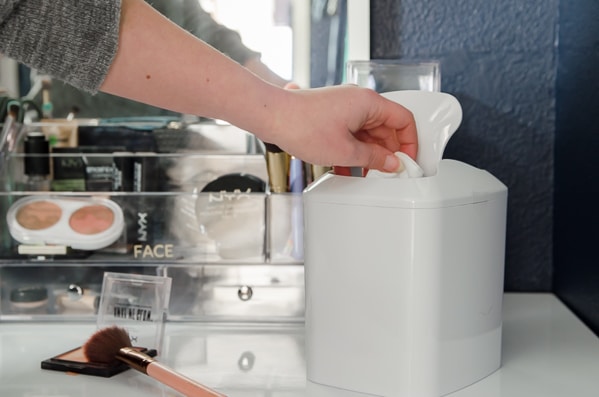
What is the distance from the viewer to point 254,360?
0.76 m

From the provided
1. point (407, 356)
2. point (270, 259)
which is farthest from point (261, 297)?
point (407, 356)

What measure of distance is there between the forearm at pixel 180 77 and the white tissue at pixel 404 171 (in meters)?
0.11

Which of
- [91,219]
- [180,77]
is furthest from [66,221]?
[180,77]

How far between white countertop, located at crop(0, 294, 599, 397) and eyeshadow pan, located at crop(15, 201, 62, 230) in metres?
0.12


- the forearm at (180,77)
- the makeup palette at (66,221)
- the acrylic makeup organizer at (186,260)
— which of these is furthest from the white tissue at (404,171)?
the makeup palette at (66,221)

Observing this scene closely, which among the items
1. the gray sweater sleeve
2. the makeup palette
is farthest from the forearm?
the makeup palette

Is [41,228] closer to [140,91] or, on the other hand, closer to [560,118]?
[140,91]

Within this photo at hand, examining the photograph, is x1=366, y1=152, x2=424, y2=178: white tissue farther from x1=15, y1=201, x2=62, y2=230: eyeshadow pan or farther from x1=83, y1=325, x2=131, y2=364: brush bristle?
x1=15, y1=201, x2=62, y2=230: eyeshadow pan

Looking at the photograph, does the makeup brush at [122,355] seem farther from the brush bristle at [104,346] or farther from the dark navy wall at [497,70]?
the dark navy wall at [497,70]

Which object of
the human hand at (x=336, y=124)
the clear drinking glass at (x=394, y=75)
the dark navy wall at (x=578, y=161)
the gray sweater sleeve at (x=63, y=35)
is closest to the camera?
the gray sweater sleeve at (x=63, y=35)

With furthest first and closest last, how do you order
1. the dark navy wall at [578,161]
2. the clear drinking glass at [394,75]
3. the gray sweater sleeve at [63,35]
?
the clear drinking glass at [394,75], the dark navy wall at [578,161], the gray sweater sleeve at [63,35]

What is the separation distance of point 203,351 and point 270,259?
0.15 metres

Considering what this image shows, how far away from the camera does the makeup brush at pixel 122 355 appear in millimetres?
660

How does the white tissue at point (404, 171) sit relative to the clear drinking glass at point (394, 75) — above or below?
below
